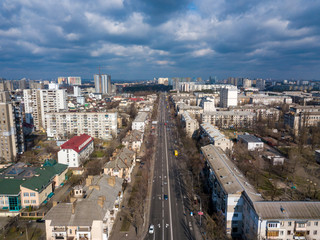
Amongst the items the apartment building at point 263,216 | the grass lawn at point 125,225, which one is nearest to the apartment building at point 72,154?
the grass lawn at point 125,225

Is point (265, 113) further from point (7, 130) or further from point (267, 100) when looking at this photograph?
point (7, 130)

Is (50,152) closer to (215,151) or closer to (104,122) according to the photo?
(104,122)

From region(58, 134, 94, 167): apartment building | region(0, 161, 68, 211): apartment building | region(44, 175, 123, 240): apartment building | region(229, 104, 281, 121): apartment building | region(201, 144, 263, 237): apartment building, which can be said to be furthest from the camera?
region(229, 104, 281, 121): apartment building

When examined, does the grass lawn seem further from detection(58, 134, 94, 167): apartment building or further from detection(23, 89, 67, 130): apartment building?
detection(23, 89, 67, 130): apartment building

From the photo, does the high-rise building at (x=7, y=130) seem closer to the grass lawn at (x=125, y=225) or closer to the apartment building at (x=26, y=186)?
the apartment building at (x=26, y=186)

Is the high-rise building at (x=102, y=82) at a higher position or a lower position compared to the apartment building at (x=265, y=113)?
higher

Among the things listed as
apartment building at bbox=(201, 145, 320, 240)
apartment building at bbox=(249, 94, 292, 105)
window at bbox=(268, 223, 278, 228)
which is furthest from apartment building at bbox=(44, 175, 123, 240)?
apartment building at bbox=(249, 94, 292, 105)
